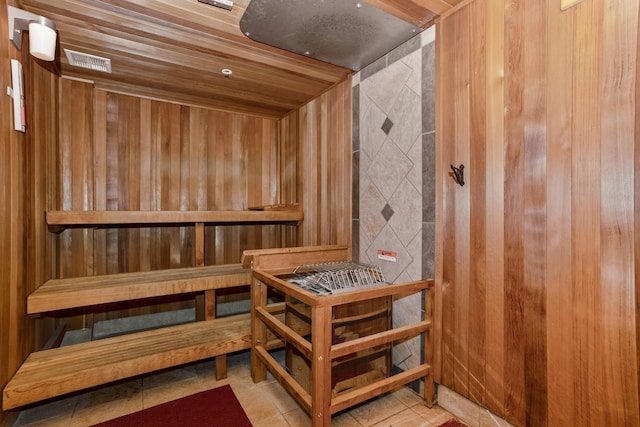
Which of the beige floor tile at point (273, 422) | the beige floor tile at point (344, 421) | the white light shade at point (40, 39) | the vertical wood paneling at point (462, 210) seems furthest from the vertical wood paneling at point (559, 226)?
the white light shade at point (40, 39)

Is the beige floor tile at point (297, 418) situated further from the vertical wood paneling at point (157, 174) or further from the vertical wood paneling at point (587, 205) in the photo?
the vertical wood paneling at point (157, 174)

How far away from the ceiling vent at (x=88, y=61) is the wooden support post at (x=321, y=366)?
2.22 meters

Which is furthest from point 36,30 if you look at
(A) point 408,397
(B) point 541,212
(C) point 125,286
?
(A) point 408,397

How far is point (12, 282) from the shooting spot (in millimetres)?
1486

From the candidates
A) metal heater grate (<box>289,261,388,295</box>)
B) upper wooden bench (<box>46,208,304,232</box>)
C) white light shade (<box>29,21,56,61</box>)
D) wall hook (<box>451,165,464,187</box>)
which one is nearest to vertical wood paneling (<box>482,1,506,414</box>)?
wall hook (<box>451,165,464,187</box>)

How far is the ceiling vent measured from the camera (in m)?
2.02

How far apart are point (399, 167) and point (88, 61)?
7.35 feet

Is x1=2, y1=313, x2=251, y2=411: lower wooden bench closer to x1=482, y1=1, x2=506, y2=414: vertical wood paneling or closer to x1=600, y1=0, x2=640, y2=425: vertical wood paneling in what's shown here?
x1=482, y1=1, x2=506, y2=414: vertical wood paneling

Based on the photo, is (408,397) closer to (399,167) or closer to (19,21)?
(399,167)

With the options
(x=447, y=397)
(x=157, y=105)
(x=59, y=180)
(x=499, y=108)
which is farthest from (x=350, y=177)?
(x=59, y=180)

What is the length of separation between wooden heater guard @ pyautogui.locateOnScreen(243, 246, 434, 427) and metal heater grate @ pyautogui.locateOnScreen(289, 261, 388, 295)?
0.09 m

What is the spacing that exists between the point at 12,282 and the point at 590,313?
2.51 meters

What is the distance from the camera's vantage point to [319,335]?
1.32 meters

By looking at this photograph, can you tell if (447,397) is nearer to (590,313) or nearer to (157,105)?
(590,313)
